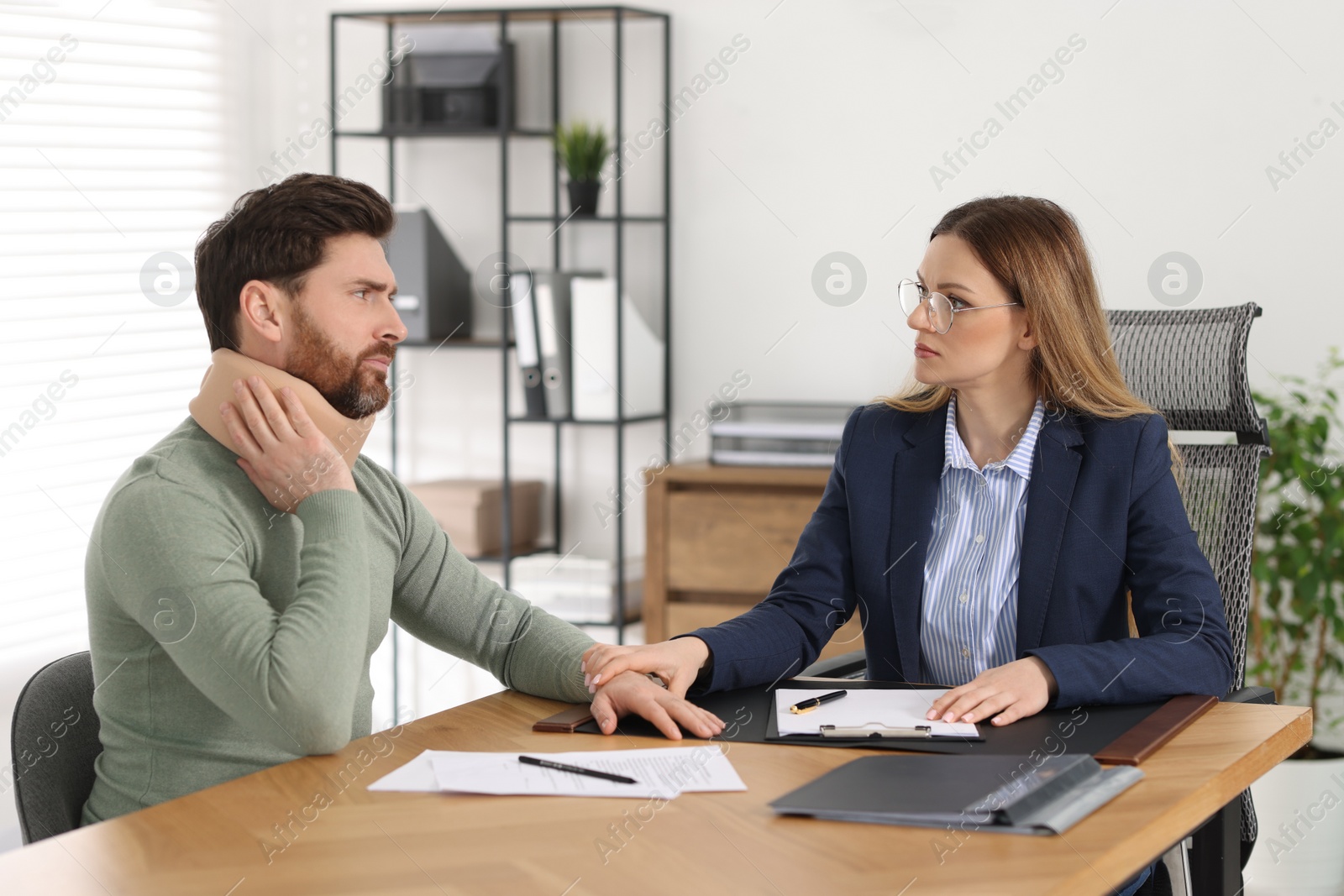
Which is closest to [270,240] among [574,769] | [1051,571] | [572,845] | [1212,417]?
[574,769]

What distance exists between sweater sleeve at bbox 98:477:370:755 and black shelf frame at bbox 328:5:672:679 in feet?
6.71

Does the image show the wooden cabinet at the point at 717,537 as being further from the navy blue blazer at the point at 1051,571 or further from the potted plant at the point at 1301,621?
the navy blue blazer at the point at 1051,571

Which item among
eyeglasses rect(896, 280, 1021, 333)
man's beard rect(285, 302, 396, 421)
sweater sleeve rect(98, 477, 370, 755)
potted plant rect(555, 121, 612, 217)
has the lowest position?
sweater sleeve rect(98, 477, 370, 755)

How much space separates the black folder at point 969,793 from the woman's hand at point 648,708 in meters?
0.21

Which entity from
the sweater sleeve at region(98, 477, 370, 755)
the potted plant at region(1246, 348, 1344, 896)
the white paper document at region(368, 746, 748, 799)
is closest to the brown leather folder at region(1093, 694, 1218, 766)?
the white paper document at region(368, 746, 748, 799)

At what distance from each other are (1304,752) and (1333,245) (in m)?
1.12

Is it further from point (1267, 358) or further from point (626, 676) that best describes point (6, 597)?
point (1267, 358)

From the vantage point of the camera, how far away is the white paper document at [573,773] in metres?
1.24

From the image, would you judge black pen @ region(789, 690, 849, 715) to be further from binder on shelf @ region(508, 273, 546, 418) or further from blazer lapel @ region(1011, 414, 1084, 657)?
binder on shelf @ region(508, 273, 546, 418)

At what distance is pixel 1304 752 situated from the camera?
2814mm

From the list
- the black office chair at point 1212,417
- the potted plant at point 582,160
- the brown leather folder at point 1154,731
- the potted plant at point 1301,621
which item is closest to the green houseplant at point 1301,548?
the potted plant at point 1301,621

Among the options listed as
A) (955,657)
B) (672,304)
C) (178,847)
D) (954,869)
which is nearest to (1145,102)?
(672,304)

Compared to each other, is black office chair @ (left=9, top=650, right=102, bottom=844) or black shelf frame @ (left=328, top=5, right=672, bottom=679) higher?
black shelf frame @ (left=328, top=5, right=672, bottom=679)

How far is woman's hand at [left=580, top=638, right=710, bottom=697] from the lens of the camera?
154 centimetres
